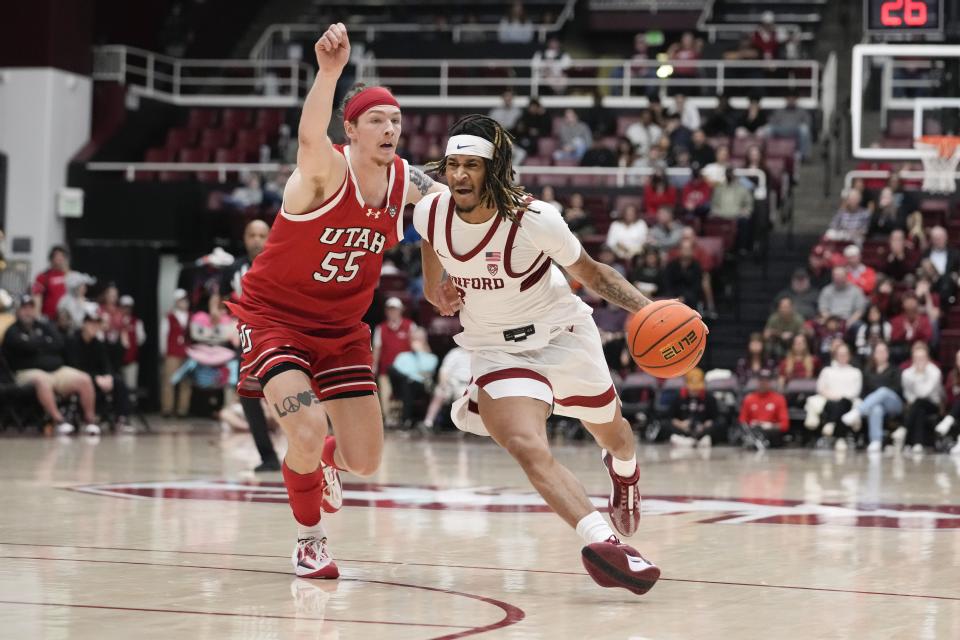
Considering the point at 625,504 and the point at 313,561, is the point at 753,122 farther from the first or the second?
the point at 313,561

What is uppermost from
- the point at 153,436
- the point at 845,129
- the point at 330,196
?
the point at 845,129

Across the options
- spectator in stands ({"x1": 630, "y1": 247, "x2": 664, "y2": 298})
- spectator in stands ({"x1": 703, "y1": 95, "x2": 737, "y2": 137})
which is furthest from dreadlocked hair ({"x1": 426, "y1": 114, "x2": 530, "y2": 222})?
spectator in stands ({"x1": 703, "y1": 95, "x2": 737, "y2": 137})

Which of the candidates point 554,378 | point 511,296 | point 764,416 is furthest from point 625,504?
point 764,416

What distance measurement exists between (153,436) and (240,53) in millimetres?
14255

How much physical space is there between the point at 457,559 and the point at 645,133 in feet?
Answer: 54.1

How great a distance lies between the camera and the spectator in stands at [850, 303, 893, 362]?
16913mm

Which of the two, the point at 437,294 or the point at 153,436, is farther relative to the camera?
the point at 153,436

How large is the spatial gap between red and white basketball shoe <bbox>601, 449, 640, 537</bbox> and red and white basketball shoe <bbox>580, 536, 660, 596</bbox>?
1.49m

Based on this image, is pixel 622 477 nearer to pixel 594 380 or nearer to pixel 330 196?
pixel 594 380

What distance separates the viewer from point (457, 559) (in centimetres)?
681

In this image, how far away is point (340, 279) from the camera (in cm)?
639

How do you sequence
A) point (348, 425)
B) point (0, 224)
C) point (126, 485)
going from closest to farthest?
point (348, 425), point (126, 485), point (0, 224)

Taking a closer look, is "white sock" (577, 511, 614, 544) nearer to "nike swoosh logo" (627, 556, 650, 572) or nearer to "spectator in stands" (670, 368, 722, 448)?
"nike swoosh logo" (627, 556, 650, 572)

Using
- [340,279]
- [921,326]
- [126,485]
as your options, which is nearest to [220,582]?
[340,279]
